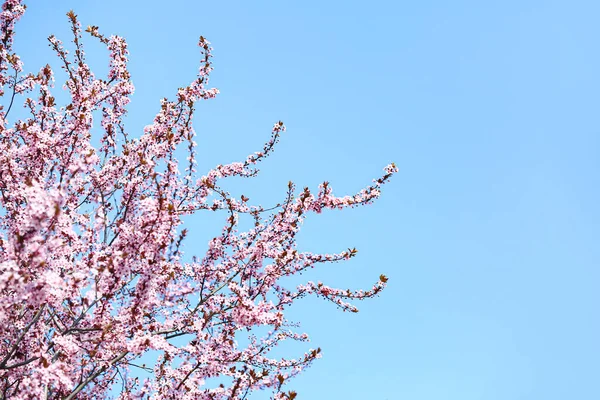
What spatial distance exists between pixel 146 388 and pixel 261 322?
2.66 meters

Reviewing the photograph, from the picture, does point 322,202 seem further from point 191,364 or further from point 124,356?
point 124,356

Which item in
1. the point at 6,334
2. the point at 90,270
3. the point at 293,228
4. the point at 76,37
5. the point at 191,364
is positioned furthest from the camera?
the point at 76,37

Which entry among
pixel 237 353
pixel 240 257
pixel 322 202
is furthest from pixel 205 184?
pixel 237 353

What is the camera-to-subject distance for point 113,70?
10000 millimetres

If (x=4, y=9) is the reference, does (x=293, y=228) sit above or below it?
below

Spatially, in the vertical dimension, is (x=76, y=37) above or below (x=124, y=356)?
above

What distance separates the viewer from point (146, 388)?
8.26 meters

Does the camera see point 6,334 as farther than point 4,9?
No

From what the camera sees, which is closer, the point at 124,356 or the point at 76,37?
the point at 124,356

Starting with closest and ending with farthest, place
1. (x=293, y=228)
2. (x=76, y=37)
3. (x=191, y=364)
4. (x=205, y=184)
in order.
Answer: (x=191, y=364)
(x=293, y=228)
(x=205, y=184)
(x=76, y=37)

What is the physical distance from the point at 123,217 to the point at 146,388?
2.83 metres

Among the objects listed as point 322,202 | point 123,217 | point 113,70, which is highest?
point 113,70

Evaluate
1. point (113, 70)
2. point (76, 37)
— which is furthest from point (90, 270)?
point (76, 37)

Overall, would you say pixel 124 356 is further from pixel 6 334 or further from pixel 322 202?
pixel 322 202
